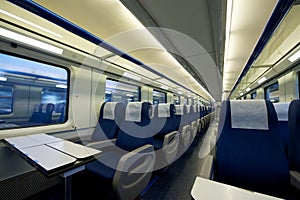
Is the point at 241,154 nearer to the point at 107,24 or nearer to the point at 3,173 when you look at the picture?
the point at 107,24

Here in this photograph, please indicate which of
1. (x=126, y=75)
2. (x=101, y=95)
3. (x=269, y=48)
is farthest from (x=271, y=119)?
(x=126, y=75)

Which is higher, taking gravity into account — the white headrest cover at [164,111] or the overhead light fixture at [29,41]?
the overhead light fixture at [29,41]

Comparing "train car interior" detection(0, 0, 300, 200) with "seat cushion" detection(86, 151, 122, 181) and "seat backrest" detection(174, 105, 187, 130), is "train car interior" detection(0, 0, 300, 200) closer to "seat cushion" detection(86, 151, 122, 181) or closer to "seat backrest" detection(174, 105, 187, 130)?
"seat cushion" detection(86, 151, 122, 181)

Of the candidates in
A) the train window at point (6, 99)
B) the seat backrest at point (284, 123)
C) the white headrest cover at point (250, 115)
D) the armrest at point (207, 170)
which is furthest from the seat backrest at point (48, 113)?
the seat backrest at point (284, 123)

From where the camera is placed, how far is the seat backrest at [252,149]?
94cm

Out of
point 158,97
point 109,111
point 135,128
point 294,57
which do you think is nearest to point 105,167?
point 135,128

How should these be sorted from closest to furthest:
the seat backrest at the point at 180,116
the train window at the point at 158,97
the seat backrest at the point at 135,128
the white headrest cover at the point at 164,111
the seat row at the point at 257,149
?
the seat row at the point at 257,149 < the seat backrest at the point at 135,128 < the white headrest cover at the point at 164,111 < the seat backrest at the point at 180,116 < the train window at the point at 158,97

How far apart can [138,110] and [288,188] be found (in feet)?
5.08

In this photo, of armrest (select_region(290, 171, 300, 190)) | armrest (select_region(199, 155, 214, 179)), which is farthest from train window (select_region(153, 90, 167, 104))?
armrest (select_region(290, 171, 300, 190))

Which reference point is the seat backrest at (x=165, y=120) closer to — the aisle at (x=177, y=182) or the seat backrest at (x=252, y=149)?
the aisle at (x=177, y=182)

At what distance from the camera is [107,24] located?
143 centimetres

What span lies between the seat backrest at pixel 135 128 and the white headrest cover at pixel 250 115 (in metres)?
0.97

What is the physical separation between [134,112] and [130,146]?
0.47 meters

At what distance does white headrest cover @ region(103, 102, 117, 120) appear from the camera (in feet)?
7.03
